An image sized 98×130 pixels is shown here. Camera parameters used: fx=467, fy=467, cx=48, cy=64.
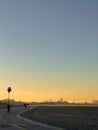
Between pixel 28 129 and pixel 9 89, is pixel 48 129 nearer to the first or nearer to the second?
pixel 28 129

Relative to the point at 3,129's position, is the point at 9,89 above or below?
above

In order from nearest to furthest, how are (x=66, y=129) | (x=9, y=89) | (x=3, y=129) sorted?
(x=3, y=129) < (x=66, y=129) < (x=9, y=89)

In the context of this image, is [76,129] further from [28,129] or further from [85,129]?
[28,129]

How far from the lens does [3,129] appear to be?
35281 mm

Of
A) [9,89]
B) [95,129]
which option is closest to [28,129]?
[95,129]

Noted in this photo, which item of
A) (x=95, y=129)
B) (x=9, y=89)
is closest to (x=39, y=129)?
(x=95, y=129)

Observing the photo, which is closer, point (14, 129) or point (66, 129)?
point (14, 129)

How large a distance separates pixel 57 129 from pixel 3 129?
4.60 meters

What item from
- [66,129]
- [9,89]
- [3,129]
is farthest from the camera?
[9,89]

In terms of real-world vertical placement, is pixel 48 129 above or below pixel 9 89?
below

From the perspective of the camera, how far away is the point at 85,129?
3947cm

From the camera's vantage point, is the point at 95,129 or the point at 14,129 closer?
the point at 14,129

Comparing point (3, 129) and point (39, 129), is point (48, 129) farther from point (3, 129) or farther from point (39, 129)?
point (3, 129)

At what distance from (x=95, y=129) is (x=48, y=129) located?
485cm
